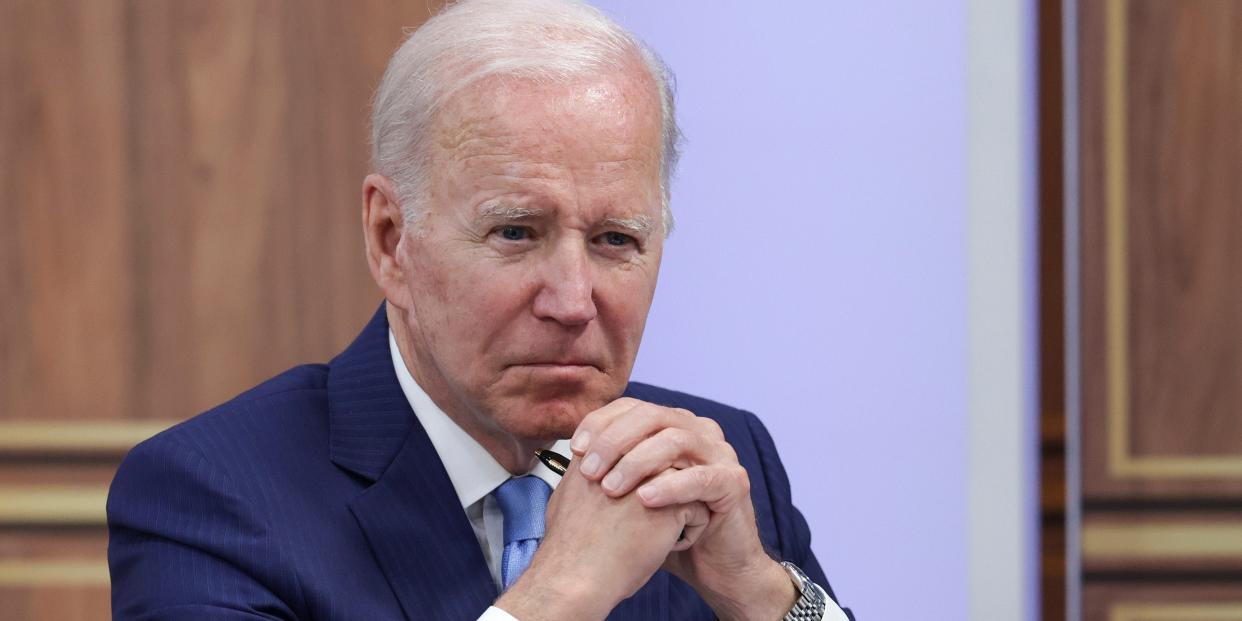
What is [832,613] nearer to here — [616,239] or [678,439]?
[678,439]

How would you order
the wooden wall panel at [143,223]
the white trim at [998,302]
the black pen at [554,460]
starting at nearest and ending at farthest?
1. the black pen at [554,460]
2. the wooden wall panel at [143,223]
3. the white trim at [998,302]

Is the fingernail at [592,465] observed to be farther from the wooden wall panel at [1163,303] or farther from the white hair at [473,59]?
the wooden wall panel at [1163,303]

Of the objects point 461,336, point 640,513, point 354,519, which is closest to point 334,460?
point 354,519

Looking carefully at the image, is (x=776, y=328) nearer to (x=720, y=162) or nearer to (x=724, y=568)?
(x=720, y=162)

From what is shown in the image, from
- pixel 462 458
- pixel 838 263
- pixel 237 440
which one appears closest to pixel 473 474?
pixel 462 458

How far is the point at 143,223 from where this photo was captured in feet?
8.40

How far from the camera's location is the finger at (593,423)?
127cm

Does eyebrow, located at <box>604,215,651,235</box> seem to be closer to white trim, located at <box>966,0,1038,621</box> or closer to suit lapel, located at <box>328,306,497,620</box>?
suit lapel, located at <box>328,306,497,620</box>

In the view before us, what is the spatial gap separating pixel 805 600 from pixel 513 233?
0.51 m

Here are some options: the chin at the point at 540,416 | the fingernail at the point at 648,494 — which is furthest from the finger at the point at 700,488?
the chin at the point at 540,416

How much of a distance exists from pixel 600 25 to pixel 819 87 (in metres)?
1.33

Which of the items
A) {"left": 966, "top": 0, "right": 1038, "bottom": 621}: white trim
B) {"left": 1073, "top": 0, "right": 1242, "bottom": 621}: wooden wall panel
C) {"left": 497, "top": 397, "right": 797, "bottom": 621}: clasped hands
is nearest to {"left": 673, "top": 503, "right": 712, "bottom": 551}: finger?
{"left": 497, "top": 397, "right": 797, "bottom": 621}: clasped hands

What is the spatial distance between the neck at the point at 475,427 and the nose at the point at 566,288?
185 millimetres

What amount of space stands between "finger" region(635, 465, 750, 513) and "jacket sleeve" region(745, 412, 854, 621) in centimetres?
27
